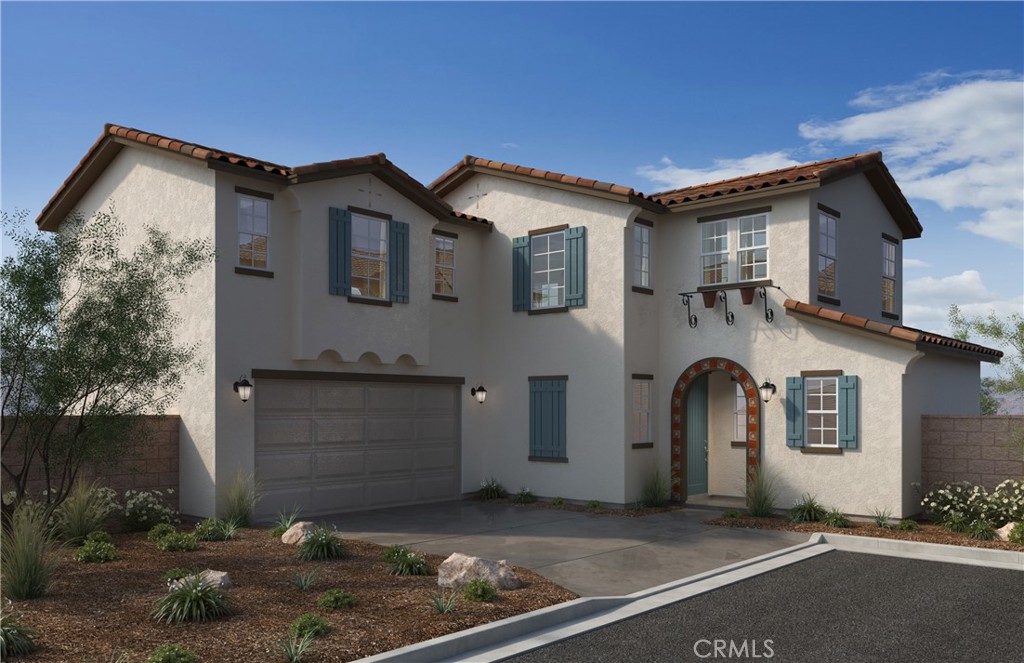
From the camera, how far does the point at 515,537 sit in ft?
41.3

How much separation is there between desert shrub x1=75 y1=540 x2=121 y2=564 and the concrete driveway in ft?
A: 10.9

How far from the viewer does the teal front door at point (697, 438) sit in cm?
1700

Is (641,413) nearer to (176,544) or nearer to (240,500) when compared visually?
(240,500)

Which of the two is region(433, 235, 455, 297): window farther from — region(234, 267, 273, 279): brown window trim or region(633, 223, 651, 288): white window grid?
region(234, 267, 273, 279): brown window trim

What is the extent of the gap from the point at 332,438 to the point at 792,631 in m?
9.24

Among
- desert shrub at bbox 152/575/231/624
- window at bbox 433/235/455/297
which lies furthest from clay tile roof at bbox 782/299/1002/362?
desert shrub at bbox 152/575/231/624

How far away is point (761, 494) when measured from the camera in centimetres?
1462

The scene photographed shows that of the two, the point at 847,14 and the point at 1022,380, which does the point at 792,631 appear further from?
the point at 847,14

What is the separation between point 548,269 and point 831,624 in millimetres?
10131

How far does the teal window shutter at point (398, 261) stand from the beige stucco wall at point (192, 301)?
315 cm

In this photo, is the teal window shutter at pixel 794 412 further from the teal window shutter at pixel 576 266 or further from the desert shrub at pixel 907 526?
the teal window shutter at pixel 576 266

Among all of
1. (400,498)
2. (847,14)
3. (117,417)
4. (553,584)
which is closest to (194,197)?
(117,417)

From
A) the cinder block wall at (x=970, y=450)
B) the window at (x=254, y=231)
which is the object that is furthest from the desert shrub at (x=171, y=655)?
the cinder block wall at (x=970, y=450)

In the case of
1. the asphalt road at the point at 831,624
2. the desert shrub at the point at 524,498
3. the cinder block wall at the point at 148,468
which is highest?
the cinder block wall at the point at 148,468
